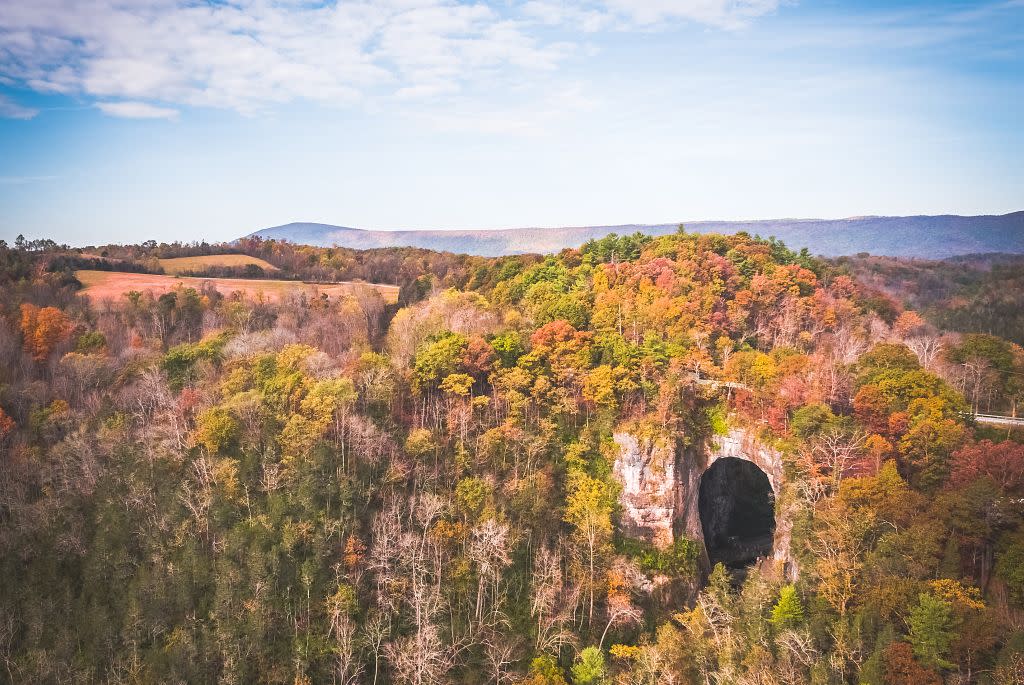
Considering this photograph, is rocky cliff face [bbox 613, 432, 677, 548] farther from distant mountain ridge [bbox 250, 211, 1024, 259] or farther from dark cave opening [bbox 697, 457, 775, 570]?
distant mountain ridge [bbox 250, 211, 1024, 259]

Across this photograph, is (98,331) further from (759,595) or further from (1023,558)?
(1023,558)

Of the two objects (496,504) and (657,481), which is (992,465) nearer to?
(657,481)

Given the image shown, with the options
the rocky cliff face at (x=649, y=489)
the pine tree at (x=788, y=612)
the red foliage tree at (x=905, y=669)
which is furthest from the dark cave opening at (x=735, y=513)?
the red foliage tree at (x=905, y=669)

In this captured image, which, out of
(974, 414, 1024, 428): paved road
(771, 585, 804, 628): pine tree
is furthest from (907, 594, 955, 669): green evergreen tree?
(974, 414, 1024, 428): paved road

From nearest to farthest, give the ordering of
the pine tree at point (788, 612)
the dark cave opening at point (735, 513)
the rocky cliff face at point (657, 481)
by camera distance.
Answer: the pine tree at point (788, 612) < the rocky cliff face at point (657, 481) < the dark cave opening at point (735, 513)

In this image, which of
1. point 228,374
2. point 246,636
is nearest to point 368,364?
point 228,374

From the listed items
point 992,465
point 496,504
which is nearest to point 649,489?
point 496,504

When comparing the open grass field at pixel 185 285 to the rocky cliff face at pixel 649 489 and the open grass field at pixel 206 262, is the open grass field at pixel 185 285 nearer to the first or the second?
the open grass field at pixel 206 262
